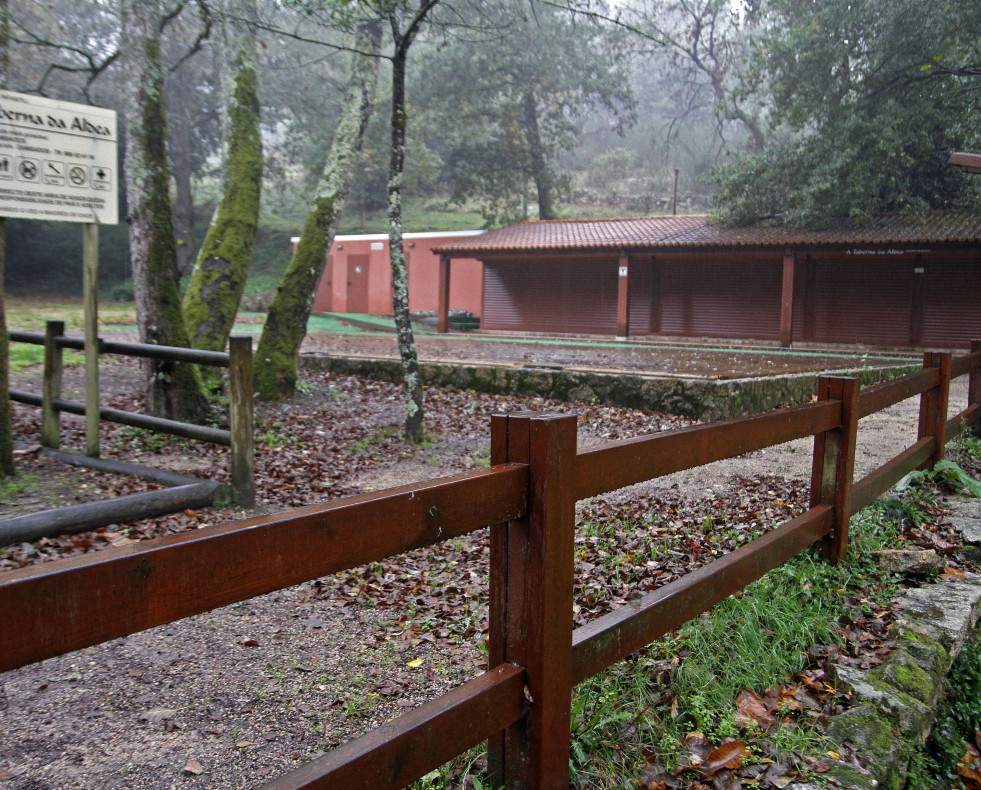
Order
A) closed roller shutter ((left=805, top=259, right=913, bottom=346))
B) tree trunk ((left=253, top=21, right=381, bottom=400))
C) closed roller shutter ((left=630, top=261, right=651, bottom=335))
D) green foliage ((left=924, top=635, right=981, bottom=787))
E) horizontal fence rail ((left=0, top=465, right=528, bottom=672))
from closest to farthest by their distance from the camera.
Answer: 1. horizontal fence rail ((left=0, top=465, right=528, bottom=672))
2. green foliage ((left=924, top=635, right=981, bottom=787))
3. tree trunk ((left=253, top=21, right=381, bottom=400))
4. closed roller shutter ((left=805, top=259, right=913, bottom=346))
5. closed roller shutter ((left=630, top=261, right=651, bottom=335))

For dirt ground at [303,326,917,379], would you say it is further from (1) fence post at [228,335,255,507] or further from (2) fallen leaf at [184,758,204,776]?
(2) fallen leaf at [184,758,204,776]

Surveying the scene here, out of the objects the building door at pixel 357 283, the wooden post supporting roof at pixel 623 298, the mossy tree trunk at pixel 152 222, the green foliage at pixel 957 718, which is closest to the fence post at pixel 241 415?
the mossy tree trunk at pixel 152 222

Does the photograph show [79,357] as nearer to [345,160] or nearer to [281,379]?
[281,379]

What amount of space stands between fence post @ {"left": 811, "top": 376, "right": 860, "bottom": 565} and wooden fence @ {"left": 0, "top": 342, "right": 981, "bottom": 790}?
879 mm

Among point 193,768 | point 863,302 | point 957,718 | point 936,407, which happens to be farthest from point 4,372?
point 863,302

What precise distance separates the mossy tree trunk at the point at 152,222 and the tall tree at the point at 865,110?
1548cm

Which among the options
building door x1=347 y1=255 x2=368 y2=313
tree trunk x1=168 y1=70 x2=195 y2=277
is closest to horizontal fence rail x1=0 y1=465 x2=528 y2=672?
building door x1=347 y1=255 x2=368 y2=313

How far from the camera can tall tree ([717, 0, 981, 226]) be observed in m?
17.5

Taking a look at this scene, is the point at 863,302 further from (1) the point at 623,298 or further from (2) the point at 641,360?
(2) the point at 641,360

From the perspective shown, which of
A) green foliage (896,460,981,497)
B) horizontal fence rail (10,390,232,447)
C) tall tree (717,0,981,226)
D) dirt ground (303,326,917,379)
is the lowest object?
green foliage (896,460,981,497)

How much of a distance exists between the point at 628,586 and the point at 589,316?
1921cm

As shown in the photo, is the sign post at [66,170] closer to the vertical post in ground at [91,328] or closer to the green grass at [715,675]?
the vertical post in ground at [91,328]

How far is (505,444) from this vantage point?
1777 millimetres

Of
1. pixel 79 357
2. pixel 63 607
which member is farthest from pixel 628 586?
pixel 79 357
